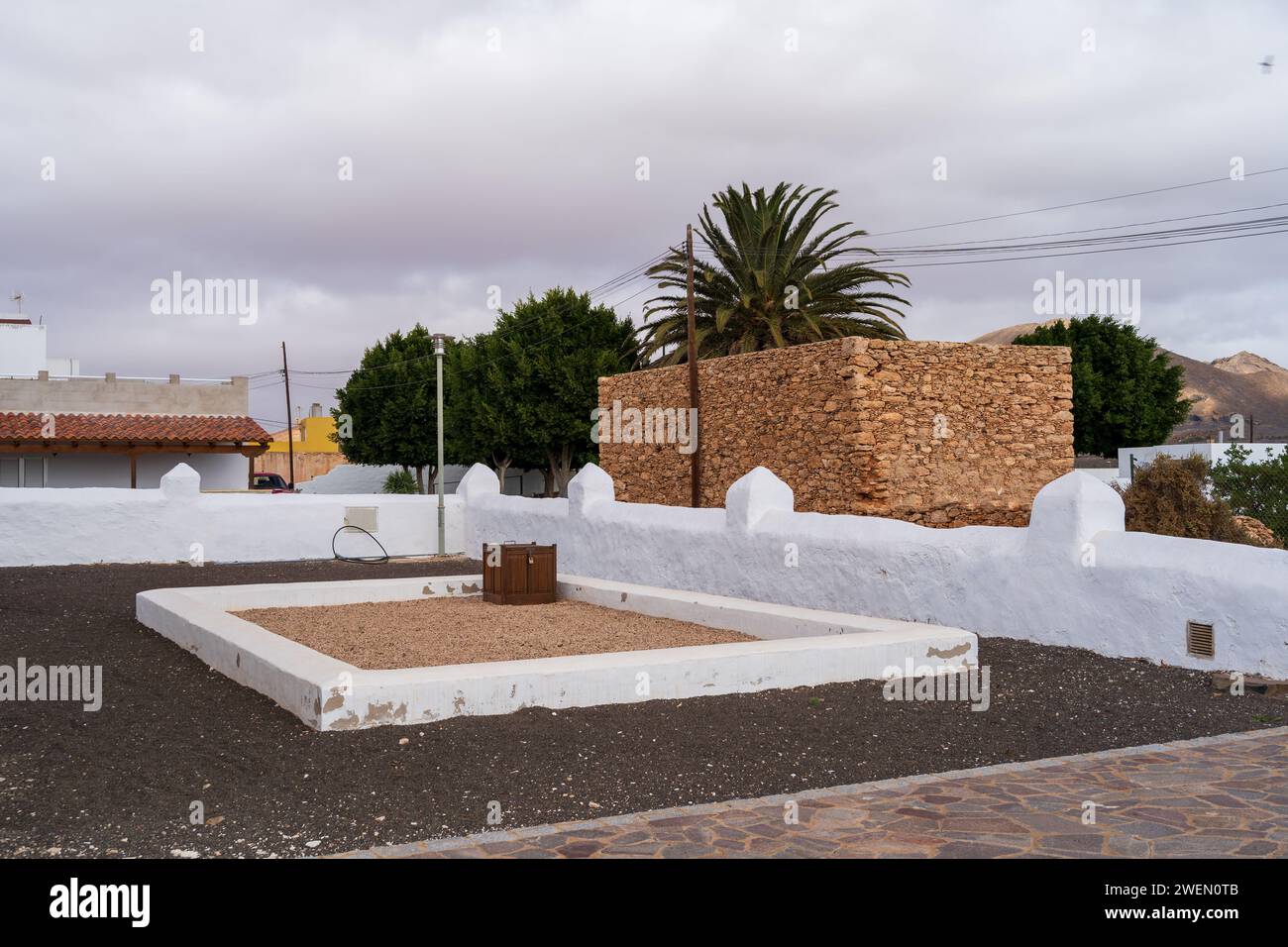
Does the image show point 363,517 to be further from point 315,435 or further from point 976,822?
point 315,435

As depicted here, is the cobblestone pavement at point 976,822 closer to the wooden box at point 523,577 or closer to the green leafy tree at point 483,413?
the wooden box at point 523,577

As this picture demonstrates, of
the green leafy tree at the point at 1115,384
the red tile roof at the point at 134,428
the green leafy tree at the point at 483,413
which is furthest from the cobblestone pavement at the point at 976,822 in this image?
the green leafy tree at the point at 1115,384

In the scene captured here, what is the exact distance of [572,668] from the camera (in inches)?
295

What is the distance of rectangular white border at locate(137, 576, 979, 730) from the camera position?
687cm

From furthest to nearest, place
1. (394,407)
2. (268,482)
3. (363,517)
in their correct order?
1. (268,482)
2. (394,407)
3. (363,517)

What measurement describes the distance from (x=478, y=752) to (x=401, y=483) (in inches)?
1675

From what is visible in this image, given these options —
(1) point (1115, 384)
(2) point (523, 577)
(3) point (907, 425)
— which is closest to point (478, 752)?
(2) point (523, 577)

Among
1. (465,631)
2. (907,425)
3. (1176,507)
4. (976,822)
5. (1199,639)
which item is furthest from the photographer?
(907,425)

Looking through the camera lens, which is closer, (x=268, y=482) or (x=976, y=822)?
(x=976, y=822)

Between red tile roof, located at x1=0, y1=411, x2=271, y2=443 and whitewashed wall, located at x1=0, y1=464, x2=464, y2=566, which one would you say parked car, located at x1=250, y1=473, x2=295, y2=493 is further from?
whitewashed wall, located at x1=0, y1=464, x2=464, y2=566

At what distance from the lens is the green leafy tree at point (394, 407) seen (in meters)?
47.1

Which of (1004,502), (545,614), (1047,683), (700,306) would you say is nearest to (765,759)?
(1047,683)

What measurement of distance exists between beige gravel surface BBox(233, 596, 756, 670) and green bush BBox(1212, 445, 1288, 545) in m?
11.3

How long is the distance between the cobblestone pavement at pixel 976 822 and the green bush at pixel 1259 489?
13.1m
